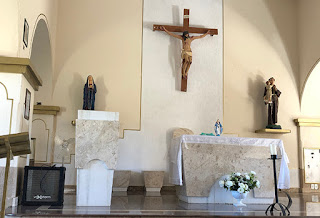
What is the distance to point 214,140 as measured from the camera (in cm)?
674

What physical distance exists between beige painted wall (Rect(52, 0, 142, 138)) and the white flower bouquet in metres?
3.67

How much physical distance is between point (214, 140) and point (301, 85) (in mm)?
4427

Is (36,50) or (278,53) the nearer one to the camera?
(36,50)

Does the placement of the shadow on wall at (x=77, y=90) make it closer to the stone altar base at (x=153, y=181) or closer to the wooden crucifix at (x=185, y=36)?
the wooden crucifix at (x=185, y=36)

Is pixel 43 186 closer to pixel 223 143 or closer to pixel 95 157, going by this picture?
pixel 95 157

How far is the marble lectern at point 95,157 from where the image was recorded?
5.57 metres

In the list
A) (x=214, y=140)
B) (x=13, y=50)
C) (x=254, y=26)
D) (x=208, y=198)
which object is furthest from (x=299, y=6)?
(x=13, y=50)

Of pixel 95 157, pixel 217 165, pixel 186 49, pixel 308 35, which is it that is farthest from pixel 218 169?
pixel 308 35

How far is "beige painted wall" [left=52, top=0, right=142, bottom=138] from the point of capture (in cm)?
918

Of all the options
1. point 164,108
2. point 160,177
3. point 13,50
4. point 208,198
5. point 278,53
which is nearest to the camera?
point 13,50

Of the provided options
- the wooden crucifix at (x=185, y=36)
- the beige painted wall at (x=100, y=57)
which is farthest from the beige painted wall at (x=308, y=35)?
the beige painted wall at (x=100, y=57)

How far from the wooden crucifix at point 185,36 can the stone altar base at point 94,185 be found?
4327mm

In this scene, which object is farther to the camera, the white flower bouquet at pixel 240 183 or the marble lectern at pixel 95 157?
the white flower bouquet at pixel 240 183

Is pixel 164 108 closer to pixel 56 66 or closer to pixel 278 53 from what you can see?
pixel 56 66
